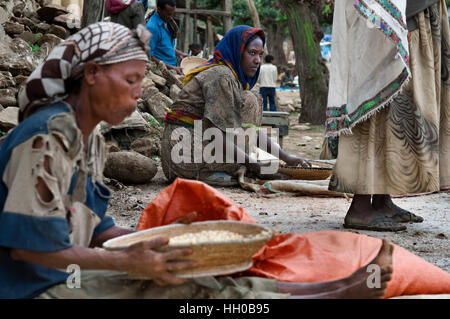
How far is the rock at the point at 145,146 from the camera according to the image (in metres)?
7.02

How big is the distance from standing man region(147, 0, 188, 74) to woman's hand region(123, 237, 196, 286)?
23.9 ft

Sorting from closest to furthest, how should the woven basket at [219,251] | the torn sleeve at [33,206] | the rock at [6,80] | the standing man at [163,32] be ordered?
the torn sleeve at [33,206], the woven basket at [219,251], the rock at [6,80], the standing man at [163,32]

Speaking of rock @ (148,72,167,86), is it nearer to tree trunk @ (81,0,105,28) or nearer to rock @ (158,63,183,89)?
rock @ (158,63,183,89)

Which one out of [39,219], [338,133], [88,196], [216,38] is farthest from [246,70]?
[216,38]

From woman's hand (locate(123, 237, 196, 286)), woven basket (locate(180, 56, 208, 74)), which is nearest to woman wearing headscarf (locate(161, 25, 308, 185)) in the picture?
woman's hand (locate(123, 237, 196, 286))

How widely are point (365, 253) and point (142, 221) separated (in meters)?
1.00

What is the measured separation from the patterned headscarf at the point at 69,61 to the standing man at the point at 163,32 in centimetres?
698

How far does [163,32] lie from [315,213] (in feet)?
18.4

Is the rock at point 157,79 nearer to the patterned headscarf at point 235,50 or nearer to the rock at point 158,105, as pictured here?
the rock at point 158,105

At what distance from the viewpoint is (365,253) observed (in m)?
2.41

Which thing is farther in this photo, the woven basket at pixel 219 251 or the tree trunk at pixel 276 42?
the tree trunk at pixel 276 42

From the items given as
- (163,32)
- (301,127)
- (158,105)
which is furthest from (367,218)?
(301,127)

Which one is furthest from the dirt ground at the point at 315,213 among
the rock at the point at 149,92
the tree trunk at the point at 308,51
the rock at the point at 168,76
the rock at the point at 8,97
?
the tree trunk at the point at 308,51
